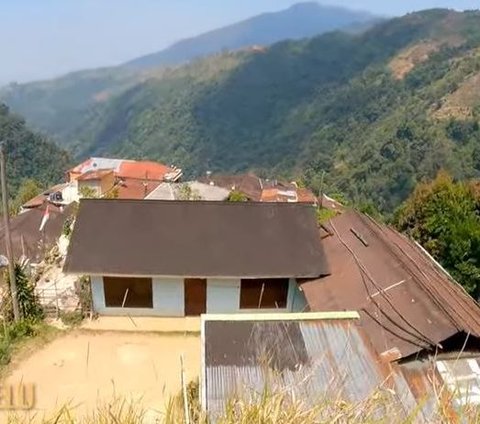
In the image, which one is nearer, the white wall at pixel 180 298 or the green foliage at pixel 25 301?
the green foliage at pixel 25 301

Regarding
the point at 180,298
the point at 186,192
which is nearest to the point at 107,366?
the point at 180,298

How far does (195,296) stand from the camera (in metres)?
12.2

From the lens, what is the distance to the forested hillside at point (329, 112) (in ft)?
218

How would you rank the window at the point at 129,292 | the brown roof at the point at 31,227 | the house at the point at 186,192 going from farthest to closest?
the house at the point at 186,192, the brown roof at the point at 31,227, the window at the point at 129,292

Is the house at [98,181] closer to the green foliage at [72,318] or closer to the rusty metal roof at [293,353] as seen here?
the green foliage at [72,318]

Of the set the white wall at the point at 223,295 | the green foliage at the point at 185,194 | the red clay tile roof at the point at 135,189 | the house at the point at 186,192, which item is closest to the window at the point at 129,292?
the white wall at the point at 223,295

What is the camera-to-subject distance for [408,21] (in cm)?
15125

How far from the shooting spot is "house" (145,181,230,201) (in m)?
27.4

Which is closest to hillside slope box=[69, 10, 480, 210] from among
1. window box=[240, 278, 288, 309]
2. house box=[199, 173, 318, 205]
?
house box=[199, 173, 318, 205]

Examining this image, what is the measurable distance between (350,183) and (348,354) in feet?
186

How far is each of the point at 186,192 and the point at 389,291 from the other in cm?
1833

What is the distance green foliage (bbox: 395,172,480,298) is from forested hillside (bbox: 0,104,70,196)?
179 feet

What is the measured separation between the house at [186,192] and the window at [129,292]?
12.8 meters

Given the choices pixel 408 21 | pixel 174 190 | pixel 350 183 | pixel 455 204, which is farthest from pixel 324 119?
pixel 455 204
